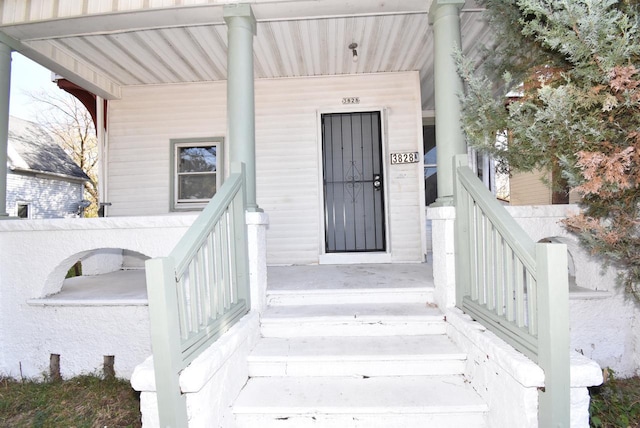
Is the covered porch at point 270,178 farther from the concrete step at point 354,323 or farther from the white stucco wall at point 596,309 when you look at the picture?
the white stucco wall at point 596,309

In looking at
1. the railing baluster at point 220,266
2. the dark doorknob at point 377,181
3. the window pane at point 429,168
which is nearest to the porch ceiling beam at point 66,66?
the railing baluster at point 220,266

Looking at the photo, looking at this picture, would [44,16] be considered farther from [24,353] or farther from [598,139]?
[598,139]

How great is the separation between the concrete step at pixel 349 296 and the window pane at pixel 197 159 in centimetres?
282

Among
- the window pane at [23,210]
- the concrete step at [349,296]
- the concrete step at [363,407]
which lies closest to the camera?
the concrete step at [363,407]

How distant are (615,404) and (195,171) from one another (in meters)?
4.95

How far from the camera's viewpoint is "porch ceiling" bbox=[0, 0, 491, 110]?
9.62 ft

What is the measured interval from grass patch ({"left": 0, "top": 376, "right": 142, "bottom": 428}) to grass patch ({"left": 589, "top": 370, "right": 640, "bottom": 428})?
283 centimetres

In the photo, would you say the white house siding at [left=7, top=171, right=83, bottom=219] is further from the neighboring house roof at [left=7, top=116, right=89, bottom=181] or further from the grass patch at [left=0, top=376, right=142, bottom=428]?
the grass patch at [left=0, top=376, right=142, bottom=428]

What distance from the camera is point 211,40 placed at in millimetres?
3721

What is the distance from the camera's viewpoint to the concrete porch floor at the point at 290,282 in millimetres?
2891

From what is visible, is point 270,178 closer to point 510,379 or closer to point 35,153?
point 510,379

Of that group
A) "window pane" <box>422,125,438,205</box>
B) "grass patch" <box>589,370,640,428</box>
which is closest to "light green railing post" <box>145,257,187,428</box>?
"grass patch" <box>589,370,640,428</box>

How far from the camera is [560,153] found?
1.90 metres

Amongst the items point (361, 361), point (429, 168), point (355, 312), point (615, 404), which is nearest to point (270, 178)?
point (355, 312)
